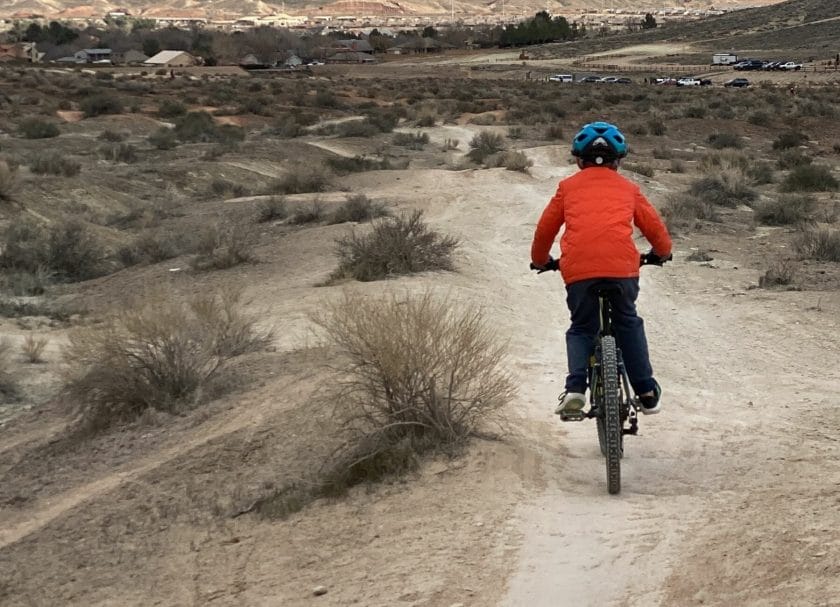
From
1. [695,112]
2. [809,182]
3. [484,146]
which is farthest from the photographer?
[695,112]

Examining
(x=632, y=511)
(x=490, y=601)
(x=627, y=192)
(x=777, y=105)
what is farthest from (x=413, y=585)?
(x=777, y=105)

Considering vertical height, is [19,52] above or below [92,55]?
above

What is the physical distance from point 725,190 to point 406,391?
16.3 meters

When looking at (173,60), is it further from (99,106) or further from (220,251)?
(220,251)

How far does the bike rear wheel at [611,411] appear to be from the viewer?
5531mm

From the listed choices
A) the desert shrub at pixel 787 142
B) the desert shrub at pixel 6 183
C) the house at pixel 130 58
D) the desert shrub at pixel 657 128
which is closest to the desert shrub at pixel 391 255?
the desert shrub at pixel 6 183

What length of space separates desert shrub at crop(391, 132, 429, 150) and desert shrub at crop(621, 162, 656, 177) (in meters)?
9.74

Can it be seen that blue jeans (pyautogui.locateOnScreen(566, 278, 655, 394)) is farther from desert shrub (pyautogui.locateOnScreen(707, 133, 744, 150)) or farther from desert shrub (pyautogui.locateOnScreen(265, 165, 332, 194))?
desert shrub (pyautogui.locateOnScreen(707, 133, 744, 150))

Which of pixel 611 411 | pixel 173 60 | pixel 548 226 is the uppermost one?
pixel 173 60

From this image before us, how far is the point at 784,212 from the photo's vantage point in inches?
726

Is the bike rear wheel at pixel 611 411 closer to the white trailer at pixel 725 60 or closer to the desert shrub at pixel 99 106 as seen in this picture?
the desert shrub at pixel 99 106

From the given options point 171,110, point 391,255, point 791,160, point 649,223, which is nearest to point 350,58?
point 171,110

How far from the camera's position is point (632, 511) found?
5.31 meters

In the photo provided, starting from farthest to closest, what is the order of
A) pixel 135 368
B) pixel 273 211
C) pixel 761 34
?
pixel 761 34 → pixel 273 211 → pixel 135 368
